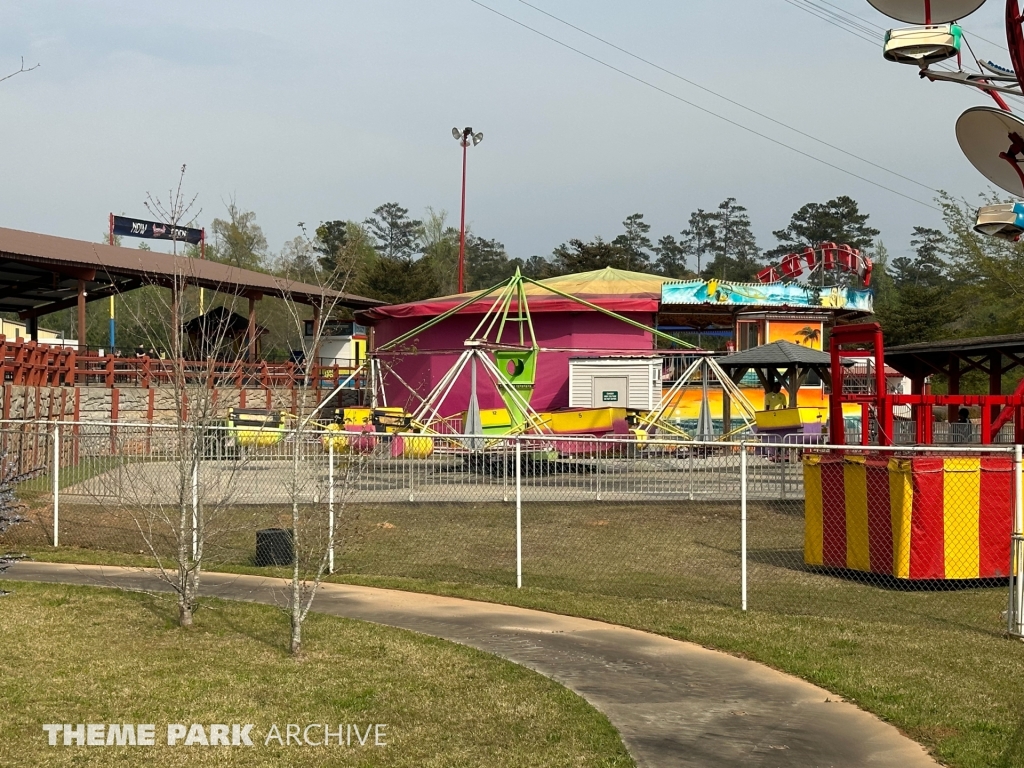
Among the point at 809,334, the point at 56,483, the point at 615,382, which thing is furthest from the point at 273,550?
the point at 809,334

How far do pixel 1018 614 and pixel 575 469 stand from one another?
8681 millimetres

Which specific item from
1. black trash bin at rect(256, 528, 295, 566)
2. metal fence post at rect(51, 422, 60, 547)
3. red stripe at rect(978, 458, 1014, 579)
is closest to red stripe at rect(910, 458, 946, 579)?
red stripe at rect(978, 458, 1014, 579)

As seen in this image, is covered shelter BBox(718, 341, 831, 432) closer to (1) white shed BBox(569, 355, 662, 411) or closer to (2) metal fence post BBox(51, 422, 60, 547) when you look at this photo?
(1) white shed BBox(569, 355, 662, 411)

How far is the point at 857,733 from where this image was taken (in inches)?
271

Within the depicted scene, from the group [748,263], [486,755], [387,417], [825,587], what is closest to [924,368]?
[387,417]

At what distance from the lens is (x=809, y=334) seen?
36.7m

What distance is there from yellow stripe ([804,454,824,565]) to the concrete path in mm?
4127

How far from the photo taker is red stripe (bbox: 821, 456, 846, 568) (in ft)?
42.2

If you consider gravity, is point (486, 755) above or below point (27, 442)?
below

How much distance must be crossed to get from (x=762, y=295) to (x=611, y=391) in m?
8.24

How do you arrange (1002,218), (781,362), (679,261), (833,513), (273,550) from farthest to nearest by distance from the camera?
(679,261) < (781,362) < (273,550) < (833,513) < (1002,218)

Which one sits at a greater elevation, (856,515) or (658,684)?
(856,515)

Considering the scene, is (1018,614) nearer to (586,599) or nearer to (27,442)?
(586,599)

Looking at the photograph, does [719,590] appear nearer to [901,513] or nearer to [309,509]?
[901,513]
